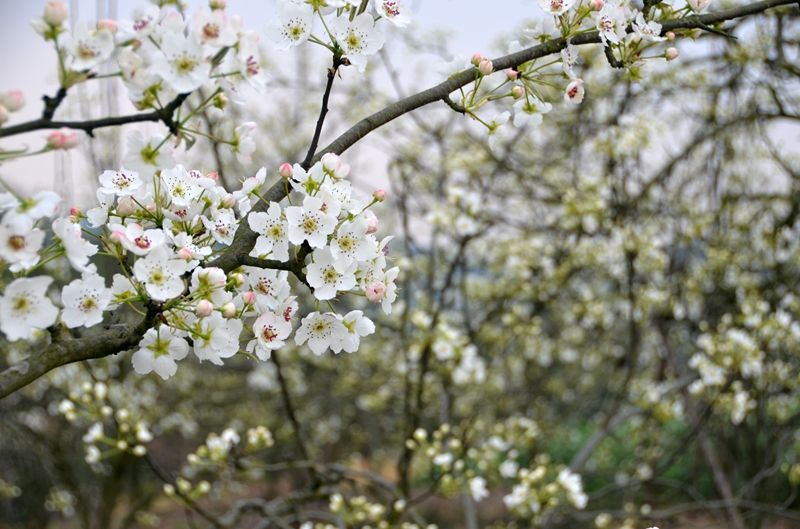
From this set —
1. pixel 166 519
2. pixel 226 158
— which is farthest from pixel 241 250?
pixel 166 519

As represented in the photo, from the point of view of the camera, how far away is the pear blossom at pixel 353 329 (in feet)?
4.46

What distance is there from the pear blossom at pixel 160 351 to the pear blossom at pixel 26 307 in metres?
0.22

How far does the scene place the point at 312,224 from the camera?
3.99 feet

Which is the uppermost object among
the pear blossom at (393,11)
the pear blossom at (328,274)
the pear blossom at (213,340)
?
the pear blossom at (393,11)

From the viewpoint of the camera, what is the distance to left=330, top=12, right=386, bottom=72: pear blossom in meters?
1.30

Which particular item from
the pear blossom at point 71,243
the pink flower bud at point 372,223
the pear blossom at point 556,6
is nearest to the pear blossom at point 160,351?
the pear blossom at point 71,243

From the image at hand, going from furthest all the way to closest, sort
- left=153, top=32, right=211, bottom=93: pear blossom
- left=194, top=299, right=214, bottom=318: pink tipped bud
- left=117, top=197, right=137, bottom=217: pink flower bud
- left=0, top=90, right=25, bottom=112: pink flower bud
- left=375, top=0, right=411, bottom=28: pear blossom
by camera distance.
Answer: left=375, top=0, right=411, bottom=28: pear blossom → left=117, top=197, right=137, bottom=217: pink flower bud → left=194, top=299, right=214, bottom=318: pink tipped bud → left=153, top=32, right=211, bottom=93: pear blossom → left=0, top=90, right=25, bottom=112: pink flower bud

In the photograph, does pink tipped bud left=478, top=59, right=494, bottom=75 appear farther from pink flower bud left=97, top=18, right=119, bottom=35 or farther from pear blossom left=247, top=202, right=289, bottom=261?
pink flower bud left=97, top=18, right=119, bottom=35

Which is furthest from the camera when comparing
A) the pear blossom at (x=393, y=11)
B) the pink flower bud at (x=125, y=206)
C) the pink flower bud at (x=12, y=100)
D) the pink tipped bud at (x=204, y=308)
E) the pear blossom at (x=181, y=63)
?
the pear blossom at (x=393, y=11)

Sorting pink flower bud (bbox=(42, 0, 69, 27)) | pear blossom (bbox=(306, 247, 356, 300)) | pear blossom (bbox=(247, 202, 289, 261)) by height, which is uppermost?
pink flower bud (bbox=(42, 0, 69, 27))

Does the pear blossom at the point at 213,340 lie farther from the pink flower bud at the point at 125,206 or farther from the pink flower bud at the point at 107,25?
the pink flower bud at the point at 107,25

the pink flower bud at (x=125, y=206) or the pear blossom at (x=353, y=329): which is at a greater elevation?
the pink flower bud at (x=125, y=206)

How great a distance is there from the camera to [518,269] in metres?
4.50

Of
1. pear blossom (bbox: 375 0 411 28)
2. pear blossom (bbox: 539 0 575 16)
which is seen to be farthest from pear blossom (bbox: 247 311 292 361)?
pear blossom (bbox: 539 0 575 16)
